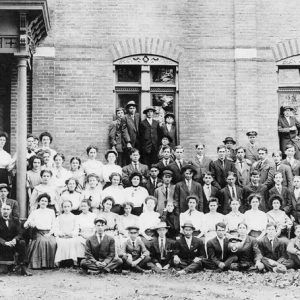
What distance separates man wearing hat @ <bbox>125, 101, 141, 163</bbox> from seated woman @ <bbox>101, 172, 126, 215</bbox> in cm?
166

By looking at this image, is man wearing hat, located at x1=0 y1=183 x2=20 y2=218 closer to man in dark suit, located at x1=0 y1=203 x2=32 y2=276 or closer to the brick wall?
man in dark suit, located at x1=0 y1=203 x2=32 y2=276

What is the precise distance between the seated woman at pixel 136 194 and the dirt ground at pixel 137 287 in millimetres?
1690

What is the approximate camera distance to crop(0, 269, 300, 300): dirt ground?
9578 mm

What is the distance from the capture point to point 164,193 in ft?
41.2

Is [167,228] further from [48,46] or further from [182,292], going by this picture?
[48,46]

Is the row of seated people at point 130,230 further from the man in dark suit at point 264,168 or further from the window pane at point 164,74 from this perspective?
the window pane at point 164,74

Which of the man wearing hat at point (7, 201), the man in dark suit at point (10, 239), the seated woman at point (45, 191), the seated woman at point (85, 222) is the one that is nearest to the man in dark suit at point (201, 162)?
the seated woman at point (85, 222)

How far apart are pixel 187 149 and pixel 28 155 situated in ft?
12.5

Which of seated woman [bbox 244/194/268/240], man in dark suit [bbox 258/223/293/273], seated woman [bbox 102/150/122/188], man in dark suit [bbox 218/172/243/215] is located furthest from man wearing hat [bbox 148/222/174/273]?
seated woman [bbox 102/150/122/188]

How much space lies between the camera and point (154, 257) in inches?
460

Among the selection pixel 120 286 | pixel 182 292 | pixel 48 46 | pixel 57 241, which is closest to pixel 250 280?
pixel 182 292

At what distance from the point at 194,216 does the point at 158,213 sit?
2.22ft

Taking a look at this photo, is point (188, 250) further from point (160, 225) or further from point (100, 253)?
point (100, 253)

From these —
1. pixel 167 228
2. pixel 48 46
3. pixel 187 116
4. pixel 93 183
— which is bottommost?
pixel 167 228
